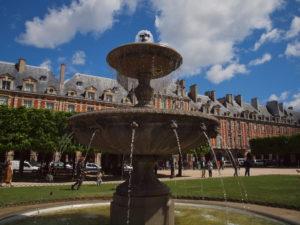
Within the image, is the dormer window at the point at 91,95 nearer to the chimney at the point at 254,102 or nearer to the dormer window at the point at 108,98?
the dormer window at the point at 108,98

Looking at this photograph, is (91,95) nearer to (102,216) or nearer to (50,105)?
(50,105)

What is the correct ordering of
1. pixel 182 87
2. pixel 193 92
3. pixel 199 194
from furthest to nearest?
pixel 193 92, pixel 182 87, pixel 199 194

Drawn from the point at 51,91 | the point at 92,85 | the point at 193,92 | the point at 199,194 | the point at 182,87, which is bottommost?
the point at 199,194

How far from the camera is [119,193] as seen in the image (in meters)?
6.23

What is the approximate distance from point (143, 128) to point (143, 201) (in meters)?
1.55

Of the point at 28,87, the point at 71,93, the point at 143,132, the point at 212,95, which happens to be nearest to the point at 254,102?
the point at 212,95

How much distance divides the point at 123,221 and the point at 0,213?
341cm

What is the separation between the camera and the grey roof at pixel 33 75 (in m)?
43.9

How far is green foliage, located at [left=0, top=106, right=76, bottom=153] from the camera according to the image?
23.9 metres

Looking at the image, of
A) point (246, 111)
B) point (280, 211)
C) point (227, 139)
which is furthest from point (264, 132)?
point (280, 211)

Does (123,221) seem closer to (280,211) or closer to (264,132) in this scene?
(280,211)

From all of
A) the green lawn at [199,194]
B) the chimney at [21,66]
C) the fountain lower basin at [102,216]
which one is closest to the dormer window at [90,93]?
the chimney at [21,66]

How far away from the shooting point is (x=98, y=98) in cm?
4941

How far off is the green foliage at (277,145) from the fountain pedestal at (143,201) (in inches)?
2041
